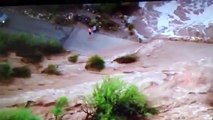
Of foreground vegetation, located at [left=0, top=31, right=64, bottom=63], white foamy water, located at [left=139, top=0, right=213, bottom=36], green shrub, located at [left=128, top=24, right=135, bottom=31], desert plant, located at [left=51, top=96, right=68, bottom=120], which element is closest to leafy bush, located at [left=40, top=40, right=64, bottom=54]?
foreground vegetation, located at [left=0, top=31, right=64, bottom=63]

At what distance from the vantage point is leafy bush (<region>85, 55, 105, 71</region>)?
1986 millimetres

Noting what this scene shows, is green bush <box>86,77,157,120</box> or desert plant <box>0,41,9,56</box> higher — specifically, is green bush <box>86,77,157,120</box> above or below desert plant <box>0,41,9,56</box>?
below

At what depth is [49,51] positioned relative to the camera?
79.2 inches

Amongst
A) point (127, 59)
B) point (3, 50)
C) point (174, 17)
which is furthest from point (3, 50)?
point (174, 17)

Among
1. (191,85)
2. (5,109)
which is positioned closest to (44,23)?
(5,109)

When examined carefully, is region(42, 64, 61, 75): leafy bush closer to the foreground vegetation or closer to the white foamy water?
the foreground vegetation

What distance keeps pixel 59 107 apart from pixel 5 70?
1.03 feet

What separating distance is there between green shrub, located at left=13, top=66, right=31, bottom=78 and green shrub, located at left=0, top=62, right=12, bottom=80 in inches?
1.0

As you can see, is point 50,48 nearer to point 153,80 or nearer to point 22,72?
point 22,72

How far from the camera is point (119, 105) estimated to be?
1.90m

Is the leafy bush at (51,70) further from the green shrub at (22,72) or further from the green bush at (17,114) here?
the green bush at (17,114)

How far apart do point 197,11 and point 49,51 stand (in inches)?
29.6

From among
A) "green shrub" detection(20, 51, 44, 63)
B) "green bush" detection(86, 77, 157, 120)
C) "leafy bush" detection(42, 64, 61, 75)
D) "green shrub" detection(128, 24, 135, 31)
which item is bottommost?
"green bush" detection(86, 77, 157, 120)

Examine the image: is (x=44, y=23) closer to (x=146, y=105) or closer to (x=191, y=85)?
(x=146, y=105)
